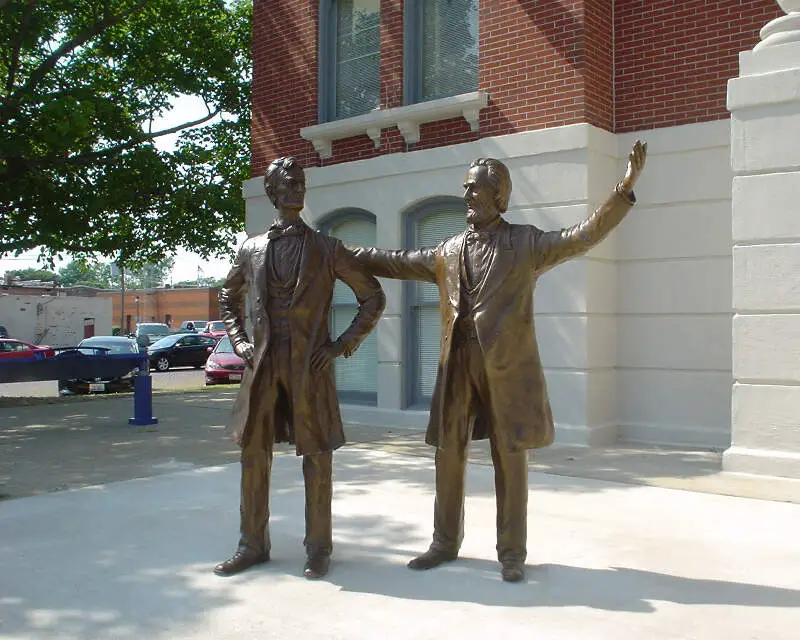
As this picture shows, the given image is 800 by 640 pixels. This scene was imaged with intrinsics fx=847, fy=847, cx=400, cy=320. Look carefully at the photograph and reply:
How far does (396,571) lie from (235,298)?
1770 mm

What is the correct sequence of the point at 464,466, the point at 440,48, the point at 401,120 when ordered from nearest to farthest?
the point at 464,466
the point at 401,120
the point at 440,48

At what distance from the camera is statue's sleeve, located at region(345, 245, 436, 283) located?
4848 millimetres

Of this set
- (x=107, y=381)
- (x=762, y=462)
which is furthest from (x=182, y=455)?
(x=107, y=381)

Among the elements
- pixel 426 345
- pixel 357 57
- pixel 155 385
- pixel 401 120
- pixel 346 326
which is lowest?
pixel 155 385

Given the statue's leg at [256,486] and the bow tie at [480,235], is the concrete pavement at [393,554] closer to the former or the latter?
the statue's leg at [256,486]

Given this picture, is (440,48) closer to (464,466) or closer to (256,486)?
(464,466)

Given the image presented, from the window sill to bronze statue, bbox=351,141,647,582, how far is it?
5.98 m

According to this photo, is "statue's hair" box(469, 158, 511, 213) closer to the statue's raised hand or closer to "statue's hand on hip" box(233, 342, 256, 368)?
the statue's raised hand

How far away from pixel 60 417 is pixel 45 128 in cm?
424

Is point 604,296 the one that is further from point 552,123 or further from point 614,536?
point 614,536

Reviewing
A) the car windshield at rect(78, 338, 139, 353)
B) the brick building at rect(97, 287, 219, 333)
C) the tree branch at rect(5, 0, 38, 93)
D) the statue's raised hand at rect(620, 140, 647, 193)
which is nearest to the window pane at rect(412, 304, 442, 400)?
the statue's raised hand at rect(620, 140, 647, 193)

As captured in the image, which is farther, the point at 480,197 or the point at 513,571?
the point at 480,197

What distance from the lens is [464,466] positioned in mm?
4676

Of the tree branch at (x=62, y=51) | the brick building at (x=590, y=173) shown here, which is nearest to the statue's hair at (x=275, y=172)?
the brick building at (x=590, y=173)
